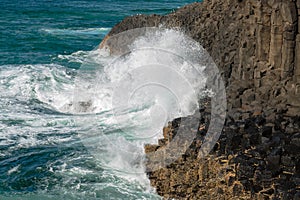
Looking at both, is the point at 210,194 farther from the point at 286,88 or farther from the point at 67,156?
the point at 67,156

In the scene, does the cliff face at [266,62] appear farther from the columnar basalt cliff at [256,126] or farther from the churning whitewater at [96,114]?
the churning whitewater at [96,114]

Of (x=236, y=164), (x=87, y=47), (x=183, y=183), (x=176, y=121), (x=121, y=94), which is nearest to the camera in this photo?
(x=236, y=164)

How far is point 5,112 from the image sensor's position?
21.4 m

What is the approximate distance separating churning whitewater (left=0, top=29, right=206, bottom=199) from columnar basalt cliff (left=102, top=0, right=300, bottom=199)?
50.8 inches

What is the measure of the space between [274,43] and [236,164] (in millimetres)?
4341

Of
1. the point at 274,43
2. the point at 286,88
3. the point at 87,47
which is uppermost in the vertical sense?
the point at 274,43

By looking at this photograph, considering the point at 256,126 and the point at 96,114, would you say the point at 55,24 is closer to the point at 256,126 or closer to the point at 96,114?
the point at 96,114

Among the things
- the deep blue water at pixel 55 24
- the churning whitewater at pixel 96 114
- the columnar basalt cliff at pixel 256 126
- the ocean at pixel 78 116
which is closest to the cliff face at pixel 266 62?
the columnar basalt cliff at pixel 256 126

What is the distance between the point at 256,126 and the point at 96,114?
8911 millimetres

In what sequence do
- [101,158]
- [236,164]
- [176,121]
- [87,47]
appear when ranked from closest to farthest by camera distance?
[236,164] → [176,121] → [101,158] → [87,47]

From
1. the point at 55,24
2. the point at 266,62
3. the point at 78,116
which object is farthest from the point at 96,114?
the point at 55,24

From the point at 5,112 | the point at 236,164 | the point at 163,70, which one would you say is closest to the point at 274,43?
the point at 236,164

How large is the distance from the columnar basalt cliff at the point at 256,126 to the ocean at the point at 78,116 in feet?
4.30

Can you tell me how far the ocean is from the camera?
1506 centimetres
